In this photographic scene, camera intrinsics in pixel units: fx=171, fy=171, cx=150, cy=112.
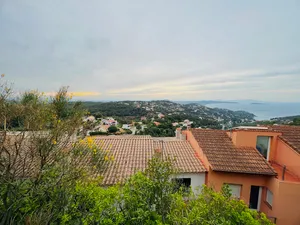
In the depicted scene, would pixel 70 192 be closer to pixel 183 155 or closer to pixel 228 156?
pixel 183 155

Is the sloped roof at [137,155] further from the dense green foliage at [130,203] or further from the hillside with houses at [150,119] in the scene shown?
the dense green foliage at [130,203]

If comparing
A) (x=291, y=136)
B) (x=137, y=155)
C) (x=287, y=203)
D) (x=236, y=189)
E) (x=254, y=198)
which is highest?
(x=291, y=136)

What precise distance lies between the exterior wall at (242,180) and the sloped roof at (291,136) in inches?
122

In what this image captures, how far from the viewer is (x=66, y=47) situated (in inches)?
754

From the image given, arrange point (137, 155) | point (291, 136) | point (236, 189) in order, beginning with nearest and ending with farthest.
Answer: point (236, 189) → point (291, 136) → point (137, 155)

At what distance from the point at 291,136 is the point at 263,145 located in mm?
2141

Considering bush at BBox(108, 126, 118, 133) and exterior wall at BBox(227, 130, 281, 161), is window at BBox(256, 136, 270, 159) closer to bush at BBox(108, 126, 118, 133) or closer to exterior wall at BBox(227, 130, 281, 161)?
exterior wall at BBox(227, 130, 281, 161)

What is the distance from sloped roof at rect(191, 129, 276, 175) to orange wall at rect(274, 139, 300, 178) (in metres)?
1.69

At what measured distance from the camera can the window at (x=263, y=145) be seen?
1341 centimetres

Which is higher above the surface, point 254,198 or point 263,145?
point 263,145

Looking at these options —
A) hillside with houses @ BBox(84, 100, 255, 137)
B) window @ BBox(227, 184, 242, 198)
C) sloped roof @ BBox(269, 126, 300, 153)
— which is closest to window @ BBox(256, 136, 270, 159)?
sloped roof @ BBox(269, 126, 300, 153)

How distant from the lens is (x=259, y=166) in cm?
1154

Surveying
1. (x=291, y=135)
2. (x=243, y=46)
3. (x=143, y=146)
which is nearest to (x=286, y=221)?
(x=291, y=135)

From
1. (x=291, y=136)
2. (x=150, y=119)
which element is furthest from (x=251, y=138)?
(x=150, y=119)
